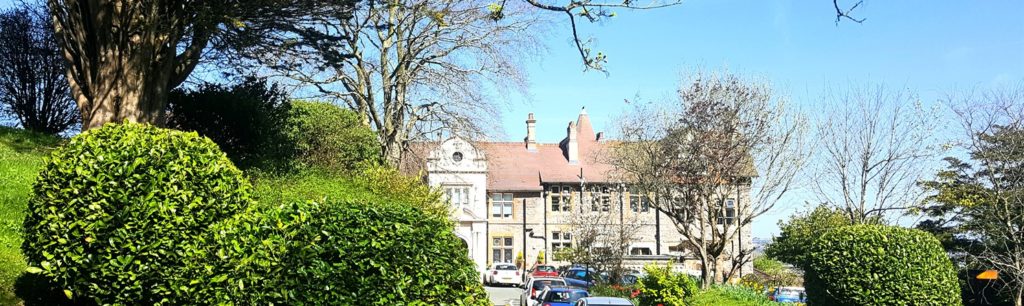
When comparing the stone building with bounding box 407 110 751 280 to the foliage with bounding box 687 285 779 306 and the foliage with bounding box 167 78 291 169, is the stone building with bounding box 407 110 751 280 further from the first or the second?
the foliage with bounding box 167 78 291 169

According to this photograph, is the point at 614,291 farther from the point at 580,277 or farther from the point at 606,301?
the point at 606,301

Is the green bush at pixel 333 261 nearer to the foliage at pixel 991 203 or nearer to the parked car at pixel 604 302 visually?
the parked car at pixel 604 302

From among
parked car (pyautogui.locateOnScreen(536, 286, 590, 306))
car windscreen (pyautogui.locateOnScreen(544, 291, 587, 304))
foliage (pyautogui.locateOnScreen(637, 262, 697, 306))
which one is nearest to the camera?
foliage (pyautogui.locateOnScreen(637, 262, 697, 306))

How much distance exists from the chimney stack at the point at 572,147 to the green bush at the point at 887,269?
126 feet

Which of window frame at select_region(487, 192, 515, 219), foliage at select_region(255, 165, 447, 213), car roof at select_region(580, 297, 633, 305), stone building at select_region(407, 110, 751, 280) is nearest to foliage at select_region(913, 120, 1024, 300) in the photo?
car roof at select_region(580, 297, 633, 305)

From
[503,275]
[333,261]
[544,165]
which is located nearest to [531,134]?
[544,165]

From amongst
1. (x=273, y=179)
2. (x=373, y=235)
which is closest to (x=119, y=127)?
(x=373, y=235)

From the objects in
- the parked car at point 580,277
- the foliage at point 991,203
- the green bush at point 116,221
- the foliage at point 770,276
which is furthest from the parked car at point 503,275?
the green bush at point 116,221

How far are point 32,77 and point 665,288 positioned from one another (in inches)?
661

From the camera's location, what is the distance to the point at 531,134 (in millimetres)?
56812

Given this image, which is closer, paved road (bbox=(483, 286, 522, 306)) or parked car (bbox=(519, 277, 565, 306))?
parked car (bbox=(519, 277, 565, 306))

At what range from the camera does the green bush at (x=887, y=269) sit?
16.1 meters

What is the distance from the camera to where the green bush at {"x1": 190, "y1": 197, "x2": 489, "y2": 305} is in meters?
8.67

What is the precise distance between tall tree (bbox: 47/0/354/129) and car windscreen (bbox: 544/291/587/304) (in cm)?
1157
